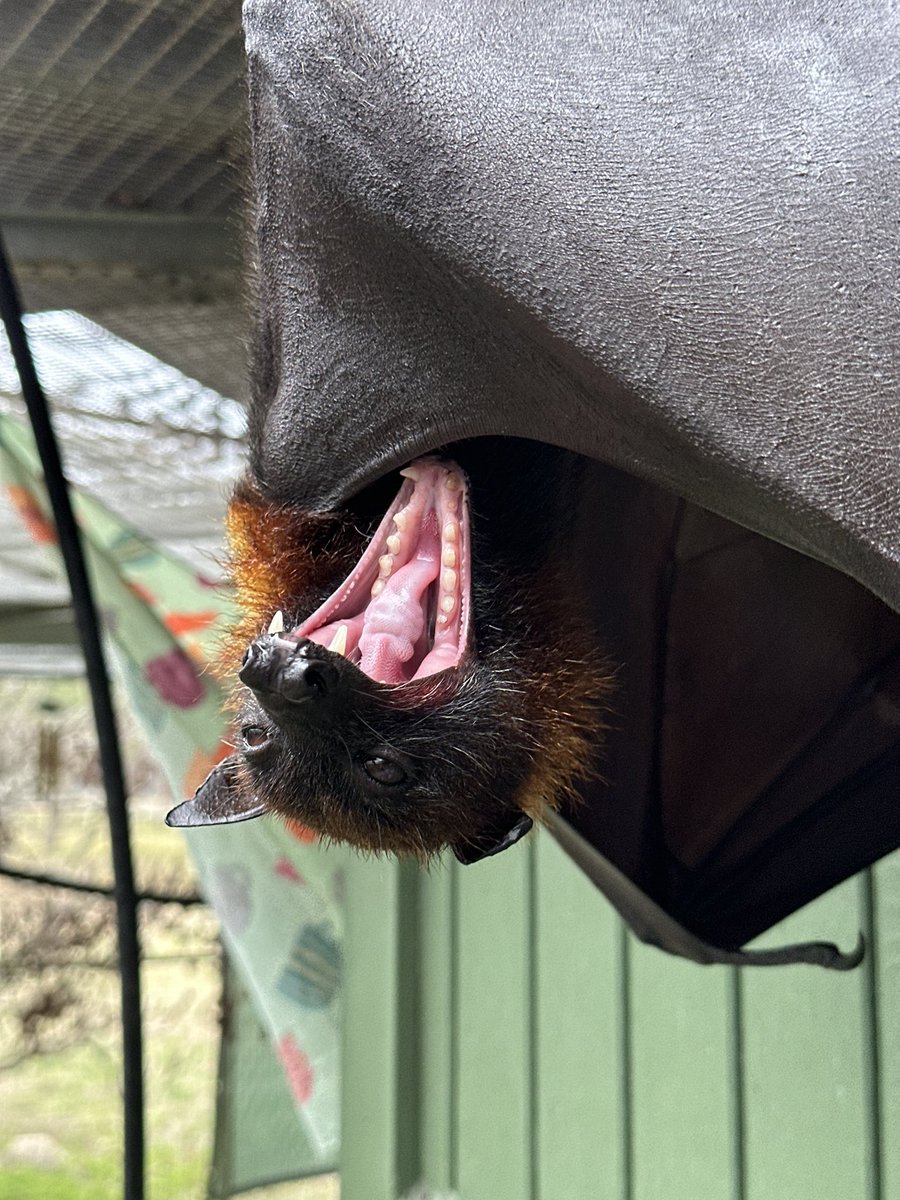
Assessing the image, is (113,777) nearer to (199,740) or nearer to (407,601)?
(199,740)

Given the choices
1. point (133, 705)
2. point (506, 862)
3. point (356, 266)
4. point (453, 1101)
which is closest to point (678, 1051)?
point (506, 862)

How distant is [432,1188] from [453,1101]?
141mm

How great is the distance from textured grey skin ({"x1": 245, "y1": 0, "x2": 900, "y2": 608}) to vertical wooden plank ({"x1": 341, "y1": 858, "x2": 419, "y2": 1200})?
1202 mm

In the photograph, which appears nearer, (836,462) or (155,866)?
(836,462)

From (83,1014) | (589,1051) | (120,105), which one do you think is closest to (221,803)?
(120,105)

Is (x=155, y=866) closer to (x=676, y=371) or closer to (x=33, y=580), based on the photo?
(x=33, y=580)

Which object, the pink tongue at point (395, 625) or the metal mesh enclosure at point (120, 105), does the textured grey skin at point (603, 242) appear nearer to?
the pink tongue at point (395, 625)

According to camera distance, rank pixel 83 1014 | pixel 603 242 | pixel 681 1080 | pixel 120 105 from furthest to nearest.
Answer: pixel 83 1014 → pixel 681 1080 → pixel 120 105 → pixel 603 242

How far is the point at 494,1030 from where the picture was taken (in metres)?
1.79

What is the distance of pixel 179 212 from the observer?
141 centimetres

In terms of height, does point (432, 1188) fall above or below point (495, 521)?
below

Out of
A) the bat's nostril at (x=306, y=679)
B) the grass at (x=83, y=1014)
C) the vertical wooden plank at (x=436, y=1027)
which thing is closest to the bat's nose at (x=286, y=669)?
the bat's nostril at (x=306, y=679)

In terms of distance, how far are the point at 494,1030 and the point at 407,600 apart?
4.05 feet

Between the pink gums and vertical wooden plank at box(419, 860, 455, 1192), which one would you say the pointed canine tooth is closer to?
the pink gums
